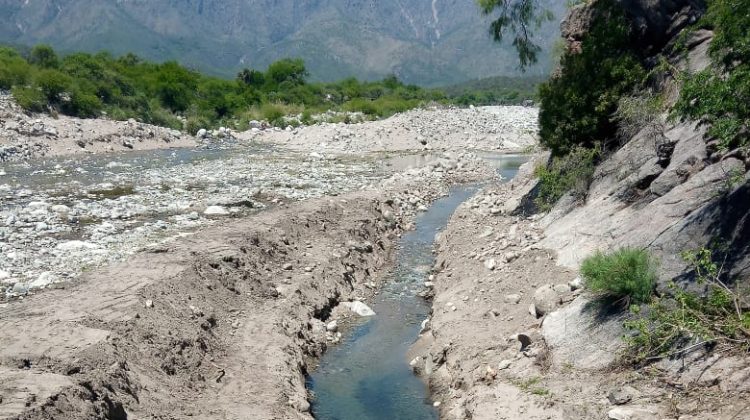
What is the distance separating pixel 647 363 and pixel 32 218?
17459 mm

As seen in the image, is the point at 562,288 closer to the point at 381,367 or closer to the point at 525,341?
the point at 525,341

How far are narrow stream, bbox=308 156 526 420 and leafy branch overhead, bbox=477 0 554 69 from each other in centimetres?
855

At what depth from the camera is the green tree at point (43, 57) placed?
64438 mm

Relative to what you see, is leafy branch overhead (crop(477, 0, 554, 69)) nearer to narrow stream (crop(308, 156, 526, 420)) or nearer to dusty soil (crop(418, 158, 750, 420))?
dusty soil (crop(418, 158, 750, 420))

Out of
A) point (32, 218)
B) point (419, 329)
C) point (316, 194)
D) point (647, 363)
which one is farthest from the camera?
point (316, 194)

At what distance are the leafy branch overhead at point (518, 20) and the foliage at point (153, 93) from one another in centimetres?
3833

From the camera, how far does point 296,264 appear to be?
15.9 metres

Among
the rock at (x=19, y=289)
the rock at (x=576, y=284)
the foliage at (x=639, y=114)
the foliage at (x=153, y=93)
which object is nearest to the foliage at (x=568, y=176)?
the foliage at (x=639, y=114)

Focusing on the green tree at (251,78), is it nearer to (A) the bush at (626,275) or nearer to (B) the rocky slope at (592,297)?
(B) the rocky slope at (592,297)

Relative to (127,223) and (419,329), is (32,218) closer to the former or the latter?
(127,223)

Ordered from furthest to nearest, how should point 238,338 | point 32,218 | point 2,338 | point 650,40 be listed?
point 32,218 → point 650,40 → point 238,338 → point 2,338

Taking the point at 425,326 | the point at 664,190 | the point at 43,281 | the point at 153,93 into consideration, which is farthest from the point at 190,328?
the point at 153,93

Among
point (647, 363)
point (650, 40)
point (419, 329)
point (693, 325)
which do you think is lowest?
point (419, 329)

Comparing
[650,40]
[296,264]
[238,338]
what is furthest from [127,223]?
[650,40]
